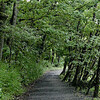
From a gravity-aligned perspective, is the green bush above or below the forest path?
above

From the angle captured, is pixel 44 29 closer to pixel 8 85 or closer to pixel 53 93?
pixel 8 85

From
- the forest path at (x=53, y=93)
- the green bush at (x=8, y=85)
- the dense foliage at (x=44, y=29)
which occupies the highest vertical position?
the dense foliage at (x=44, y=29)

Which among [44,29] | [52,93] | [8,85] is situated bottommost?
[52,93]

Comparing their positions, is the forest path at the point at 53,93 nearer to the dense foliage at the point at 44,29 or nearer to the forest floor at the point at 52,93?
the forest floor at the point at 52,93

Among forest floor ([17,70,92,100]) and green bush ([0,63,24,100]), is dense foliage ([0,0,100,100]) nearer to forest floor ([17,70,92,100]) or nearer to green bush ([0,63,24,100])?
green bush ([0,63,24,100])

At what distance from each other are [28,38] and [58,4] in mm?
2619

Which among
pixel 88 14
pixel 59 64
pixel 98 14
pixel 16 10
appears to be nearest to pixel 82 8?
pixel 88 14

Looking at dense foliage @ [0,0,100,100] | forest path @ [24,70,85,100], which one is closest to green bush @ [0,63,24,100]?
dense foliage @ [0,0,100,100]

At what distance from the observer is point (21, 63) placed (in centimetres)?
1163

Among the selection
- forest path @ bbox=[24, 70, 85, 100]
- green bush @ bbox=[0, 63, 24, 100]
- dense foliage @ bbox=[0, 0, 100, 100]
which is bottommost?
forest path @ bbox=[24, 70, 85, 100]

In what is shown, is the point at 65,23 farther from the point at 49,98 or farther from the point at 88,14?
the point at 49,98

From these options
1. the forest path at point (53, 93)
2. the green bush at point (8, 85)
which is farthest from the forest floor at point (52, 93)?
the green bush at point (8, 85)

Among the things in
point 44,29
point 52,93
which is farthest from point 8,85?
point 44,29

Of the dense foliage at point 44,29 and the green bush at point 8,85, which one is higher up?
the dense foliage at point 44,29
